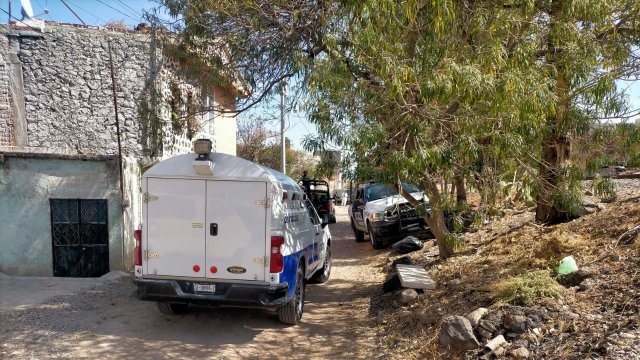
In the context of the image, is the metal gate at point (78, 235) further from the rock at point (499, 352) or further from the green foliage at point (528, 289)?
the rock at point (499, 352)

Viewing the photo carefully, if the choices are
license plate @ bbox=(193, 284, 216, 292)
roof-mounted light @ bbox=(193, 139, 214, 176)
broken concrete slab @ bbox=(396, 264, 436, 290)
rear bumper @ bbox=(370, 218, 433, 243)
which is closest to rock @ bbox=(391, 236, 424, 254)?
rear bumper @ bbox=(370, 218, 433, 243)

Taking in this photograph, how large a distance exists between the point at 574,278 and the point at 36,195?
9.30 m

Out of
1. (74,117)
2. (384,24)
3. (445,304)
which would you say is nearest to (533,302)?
(445,304)

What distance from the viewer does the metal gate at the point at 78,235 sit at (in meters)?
9.54

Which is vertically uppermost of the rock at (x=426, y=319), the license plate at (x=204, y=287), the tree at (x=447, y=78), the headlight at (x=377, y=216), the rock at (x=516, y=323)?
the tree at (x=447, y=78)

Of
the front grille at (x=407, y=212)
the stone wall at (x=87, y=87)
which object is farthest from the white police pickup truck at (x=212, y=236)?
the front grille at (x=407, y=212)

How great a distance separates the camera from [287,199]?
7.05 meters

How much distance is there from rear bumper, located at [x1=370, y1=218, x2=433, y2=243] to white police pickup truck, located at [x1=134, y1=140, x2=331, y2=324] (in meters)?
7.69

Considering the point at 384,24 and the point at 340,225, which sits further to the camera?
the point at 340,225

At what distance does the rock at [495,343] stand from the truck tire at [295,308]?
278 cm

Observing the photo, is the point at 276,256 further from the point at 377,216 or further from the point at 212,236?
the point at 377,216

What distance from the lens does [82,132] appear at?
36.0 ft

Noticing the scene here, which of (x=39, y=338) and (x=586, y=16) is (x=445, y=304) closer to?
(x=586, y=16)

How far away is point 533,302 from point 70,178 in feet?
27.5
